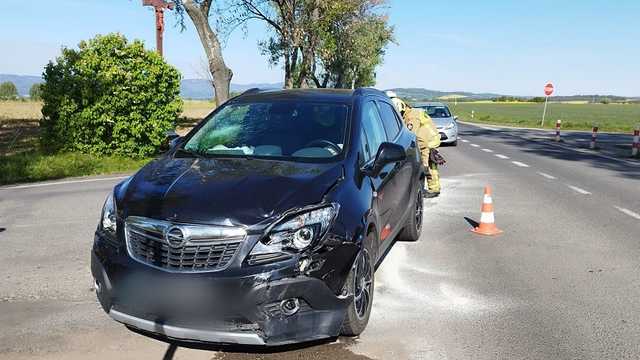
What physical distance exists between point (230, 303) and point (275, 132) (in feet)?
6.20

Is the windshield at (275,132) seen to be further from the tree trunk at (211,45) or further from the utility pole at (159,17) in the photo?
the utility pole at (159,17)

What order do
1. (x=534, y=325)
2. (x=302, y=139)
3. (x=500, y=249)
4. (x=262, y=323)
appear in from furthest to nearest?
(x=500, y=249) → (x=302, y=139) → (x=534, y=325) → (x=262, y=323)

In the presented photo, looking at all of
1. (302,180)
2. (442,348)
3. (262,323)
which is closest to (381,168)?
(302,180)

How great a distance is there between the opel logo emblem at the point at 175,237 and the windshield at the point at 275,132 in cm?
125

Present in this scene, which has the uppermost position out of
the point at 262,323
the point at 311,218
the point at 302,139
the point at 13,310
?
the point at 302,139

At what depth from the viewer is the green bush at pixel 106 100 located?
13797 mm

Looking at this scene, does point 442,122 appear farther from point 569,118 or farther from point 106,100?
point 569,118

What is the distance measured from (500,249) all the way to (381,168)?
2.66 metres

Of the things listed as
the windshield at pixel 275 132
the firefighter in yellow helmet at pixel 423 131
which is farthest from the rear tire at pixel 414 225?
the firefighter in yellow helmet at pixel 423 131

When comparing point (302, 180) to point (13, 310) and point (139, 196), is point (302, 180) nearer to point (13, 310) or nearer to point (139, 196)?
point (139, 196)

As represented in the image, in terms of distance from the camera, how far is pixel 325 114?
5.06m

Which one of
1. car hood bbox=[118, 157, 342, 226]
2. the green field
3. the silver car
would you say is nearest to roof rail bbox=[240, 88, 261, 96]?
car hood bbox=[118, 157, 342, 226]

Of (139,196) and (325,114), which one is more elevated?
(325,114)

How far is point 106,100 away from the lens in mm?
13977
